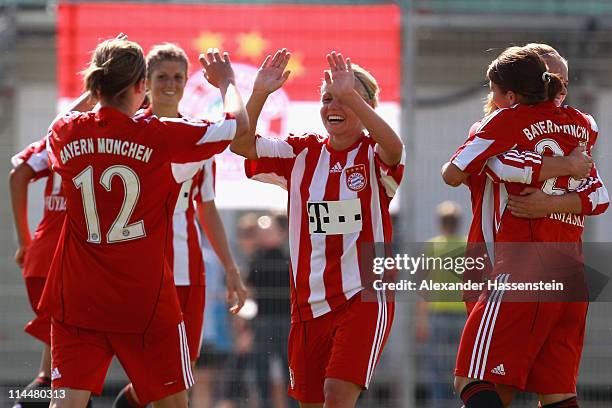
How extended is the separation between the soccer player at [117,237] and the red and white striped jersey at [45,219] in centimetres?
116

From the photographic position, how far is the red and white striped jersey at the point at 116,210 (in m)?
4.46

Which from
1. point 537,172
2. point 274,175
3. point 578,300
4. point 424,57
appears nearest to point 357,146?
point 274,175

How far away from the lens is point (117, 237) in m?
4.48

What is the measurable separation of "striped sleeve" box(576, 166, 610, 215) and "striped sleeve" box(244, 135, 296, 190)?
4.33ft

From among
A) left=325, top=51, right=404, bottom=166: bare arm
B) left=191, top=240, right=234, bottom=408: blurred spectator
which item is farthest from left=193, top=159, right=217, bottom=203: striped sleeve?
left=191, top=240, right=234, bottom=408: blurred spectator

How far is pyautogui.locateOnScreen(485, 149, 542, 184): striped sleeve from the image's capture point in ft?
15.1

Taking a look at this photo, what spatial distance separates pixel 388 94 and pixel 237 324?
2106 millimetres

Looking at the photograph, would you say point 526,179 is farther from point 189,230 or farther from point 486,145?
point 189,230

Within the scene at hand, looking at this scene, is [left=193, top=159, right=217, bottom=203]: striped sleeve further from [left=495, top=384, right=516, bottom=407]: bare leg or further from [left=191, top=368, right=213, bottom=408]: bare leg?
[left=191, top=368, right=213, bottom=408]: bare leg

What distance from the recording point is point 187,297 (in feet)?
19.0

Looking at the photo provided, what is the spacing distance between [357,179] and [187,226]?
4.07 ft

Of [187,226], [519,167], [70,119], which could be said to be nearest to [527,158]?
[519,167]

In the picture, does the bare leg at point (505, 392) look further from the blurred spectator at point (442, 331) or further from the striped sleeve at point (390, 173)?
the blurred spectator at point (442, 331)

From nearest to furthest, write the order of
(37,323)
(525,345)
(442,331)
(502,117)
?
(525,345), (502,117), (37,323), (442,331)
